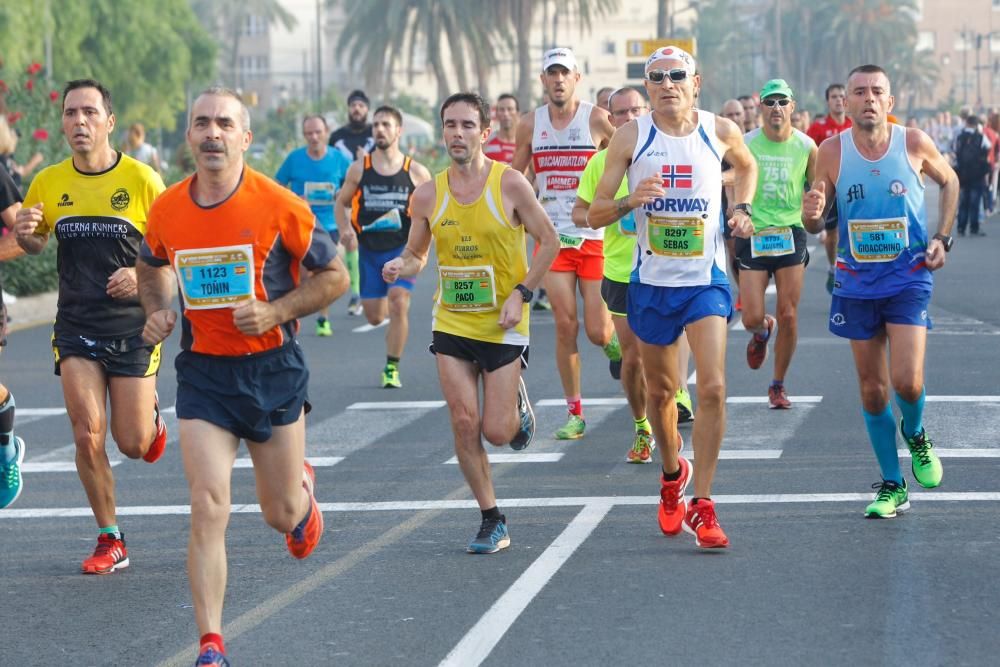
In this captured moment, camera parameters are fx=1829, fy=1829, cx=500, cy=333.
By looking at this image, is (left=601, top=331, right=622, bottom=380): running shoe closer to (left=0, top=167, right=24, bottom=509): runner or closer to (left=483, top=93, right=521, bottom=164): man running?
(left=0, top=167, right=24, bottom=509): runner

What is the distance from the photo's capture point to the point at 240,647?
6.22 metres

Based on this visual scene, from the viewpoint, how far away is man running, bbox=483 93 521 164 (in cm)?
1898

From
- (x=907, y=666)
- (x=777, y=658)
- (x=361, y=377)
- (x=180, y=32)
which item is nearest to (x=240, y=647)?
(x=777, y=658)

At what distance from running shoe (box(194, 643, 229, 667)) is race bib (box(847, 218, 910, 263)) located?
388 centimetres

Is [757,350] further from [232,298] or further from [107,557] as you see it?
[232,298]

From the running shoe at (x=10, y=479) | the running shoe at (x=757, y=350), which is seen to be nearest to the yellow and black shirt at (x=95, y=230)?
the running shoe at (x=10, y=479)

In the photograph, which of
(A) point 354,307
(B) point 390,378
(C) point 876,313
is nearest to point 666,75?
(C) point 876,313

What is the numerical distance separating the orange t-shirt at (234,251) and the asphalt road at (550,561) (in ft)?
3.57

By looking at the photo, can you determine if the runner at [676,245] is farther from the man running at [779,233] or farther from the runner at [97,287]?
the man running at [779,233]

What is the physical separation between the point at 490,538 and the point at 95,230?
214cm

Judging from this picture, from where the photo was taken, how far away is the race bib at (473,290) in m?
7.94

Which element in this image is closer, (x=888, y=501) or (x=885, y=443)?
(x=888, y=501)

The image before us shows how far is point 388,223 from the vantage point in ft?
46.0

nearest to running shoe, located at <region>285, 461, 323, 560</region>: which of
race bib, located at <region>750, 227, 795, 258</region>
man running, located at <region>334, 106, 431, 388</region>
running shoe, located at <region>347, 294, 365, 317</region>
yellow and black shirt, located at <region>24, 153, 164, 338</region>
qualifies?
yellow and black shirt, located at <region>24, 153, 164, 338</region>
